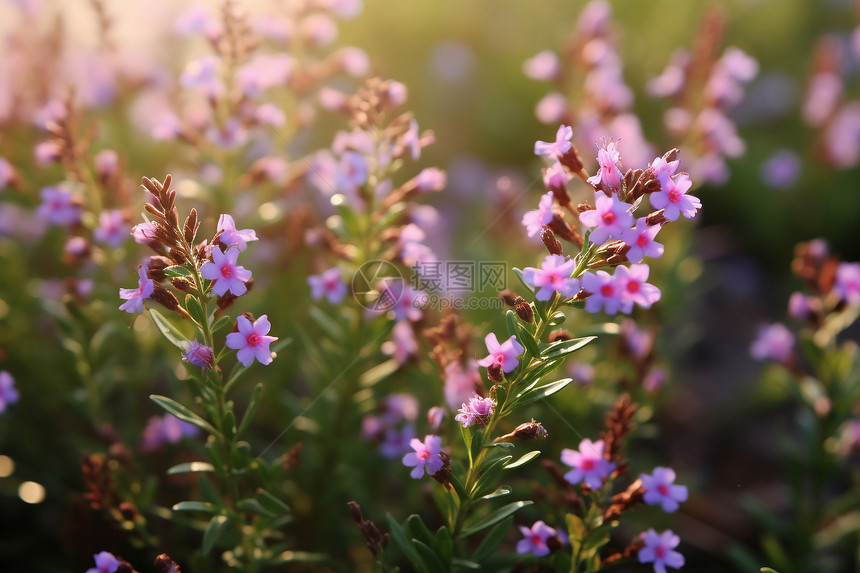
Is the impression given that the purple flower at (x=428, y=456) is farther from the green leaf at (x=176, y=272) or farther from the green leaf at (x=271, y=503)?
the green leaf at (x=176, y=272)

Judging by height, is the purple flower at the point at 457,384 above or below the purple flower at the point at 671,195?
below

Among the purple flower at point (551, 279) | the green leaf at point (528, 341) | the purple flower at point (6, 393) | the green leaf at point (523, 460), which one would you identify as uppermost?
the purple flower at point (551, 279)

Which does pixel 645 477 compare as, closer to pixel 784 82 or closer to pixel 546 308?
pixel 546 308

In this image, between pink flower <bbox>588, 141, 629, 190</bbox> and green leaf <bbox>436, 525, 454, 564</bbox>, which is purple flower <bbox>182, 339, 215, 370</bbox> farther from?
pink flower <bbox>588, 141, 629, 190</bbox>

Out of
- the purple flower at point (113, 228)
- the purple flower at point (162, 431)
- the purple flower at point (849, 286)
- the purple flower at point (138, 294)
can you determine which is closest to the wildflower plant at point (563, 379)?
the purple flower at point (138, 294)

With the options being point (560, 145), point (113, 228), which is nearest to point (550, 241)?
point (560, 145)

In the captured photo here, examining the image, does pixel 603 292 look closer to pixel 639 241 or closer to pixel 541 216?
pixel 639 241
